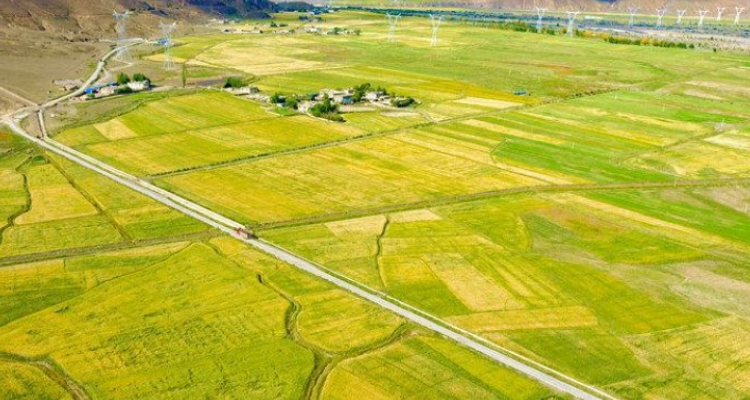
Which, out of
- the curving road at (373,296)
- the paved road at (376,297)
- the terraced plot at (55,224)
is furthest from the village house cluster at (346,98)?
the terraced plot at (55,224)

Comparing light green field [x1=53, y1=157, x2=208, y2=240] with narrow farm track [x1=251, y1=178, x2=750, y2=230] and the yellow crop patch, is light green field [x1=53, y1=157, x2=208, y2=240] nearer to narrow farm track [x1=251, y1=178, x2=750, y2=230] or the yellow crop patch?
narrow farm track [x1=251, y1=178, x2=750, y2=230]

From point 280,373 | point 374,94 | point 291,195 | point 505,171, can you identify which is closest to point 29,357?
point 280,373

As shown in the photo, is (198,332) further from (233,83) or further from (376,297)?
(233,83)


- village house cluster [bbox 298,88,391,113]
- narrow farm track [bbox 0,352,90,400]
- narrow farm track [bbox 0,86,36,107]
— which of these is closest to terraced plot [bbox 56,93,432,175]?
village house cluster [bbox 298,88,391,113]

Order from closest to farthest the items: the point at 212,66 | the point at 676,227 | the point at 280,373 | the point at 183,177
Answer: the point at 280,373, the point at 676,227, the point at 183,177, the point at 212,66

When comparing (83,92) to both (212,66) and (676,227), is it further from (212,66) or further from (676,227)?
(676,227)

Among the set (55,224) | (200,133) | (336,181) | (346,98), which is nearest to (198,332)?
(55,224)
